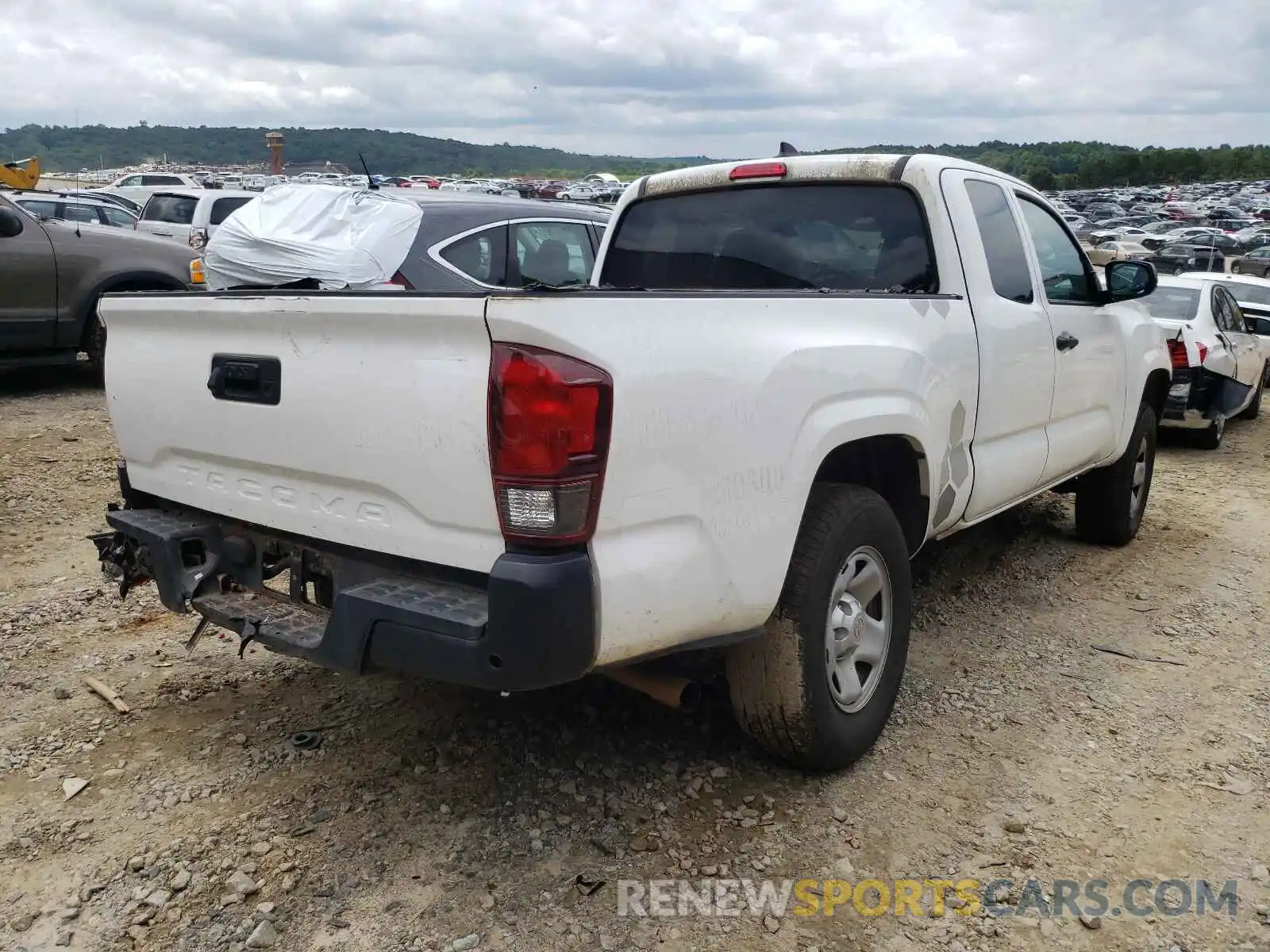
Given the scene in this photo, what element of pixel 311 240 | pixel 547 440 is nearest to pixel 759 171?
pixel 311 240

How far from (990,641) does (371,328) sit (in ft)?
10.2

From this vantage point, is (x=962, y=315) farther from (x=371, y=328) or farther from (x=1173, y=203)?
(x=1173, y=203)

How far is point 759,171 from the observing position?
4.18 metres

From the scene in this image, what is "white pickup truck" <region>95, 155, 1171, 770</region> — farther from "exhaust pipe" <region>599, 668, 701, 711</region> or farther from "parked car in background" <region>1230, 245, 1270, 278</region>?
"parked car in background" <region>1230, 245, 1270, 278</region>

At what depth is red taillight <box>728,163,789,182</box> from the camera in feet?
13.6

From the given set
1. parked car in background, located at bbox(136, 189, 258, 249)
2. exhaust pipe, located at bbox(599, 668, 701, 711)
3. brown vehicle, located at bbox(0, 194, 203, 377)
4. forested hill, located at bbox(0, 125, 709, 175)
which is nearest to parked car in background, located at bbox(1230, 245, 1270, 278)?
parked car in background, located at bbox(136, 189, 258, 249)

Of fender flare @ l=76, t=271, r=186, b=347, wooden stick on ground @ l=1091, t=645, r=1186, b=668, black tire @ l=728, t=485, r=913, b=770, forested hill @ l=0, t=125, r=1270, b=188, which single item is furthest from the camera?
forested hill @ l=0, t=125, r=1270, b=188

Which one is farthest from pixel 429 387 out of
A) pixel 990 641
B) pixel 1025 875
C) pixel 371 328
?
pixel 990 641

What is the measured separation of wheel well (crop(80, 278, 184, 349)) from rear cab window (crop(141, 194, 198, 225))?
6.49 m

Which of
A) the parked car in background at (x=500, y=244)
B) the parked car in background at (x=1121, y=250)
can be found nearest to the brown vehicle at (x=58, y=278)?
the parked car in background at (x=500, y=244)

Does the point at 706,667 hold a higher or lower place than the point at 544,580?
lower

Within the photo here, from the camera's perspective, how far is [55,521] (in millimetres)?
5867

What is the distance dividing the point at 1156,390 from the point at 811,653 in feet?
13.5

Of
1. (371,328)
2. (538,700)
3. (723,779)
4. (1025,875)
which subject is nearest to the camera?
(371,328)
